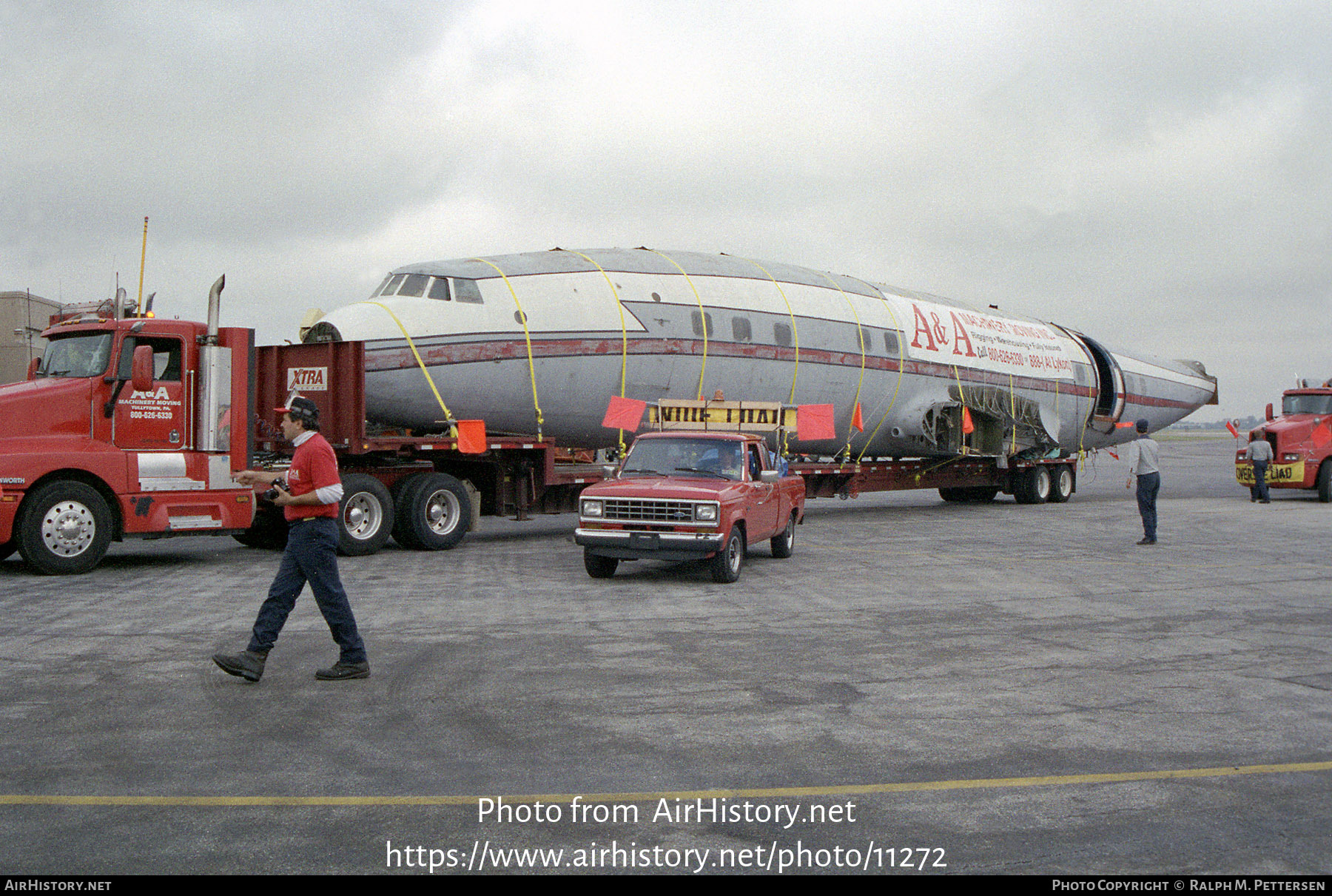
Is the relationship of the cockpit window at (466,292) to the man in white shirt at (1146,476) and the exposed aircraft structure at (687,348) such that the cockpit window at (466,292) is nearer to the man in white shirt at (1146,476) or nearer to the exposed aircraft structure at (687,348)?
the exposed aircraft structure at (687,348)

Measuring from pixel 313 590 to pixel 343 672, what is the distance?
0.58 m

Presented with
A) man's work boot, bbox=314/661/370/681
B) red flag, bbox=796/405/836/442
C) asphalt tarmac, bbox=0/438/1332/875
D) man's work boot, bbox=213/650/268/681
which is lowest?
asphalt tarmac, bbox=0/438/1332/875

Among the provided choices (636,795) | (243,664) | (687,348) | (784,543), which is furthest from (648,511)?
(636,795)

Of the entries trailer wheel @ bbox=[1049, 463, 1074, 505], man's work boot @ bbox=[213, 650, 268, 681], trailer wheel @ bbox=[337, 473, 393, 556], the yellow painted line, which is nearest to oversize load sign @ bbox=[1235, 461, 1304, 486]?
trailer wheel @ bbox=[1049, 463, 1074, 505]

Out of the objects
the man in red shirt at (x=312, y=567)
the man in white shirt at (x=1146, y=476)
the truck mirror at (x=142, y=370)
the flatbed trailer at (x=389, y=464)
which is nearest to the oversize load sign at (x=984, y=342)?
the man in white shirt at (x=1146, y=476)

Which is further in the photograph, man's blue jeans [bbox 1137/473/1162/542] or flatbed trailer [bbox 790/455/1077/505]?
flatbed trailer [bbox 790/455/1077/505]

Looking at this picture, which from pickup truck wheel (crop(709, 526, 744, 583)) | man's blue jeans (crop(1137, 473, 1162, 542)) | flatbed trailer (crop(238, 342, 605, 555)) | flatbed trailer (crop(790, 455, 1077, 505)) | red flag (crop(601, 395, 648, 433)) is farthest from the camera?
flatbed trailer (crop(790, 455, 1077, 505))

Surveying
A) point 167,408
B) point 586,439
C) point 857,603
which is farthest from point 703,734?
point 586,439

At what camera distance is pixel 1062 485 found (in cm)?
2800

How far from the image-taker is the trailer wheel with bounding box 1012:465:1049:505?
26828mm

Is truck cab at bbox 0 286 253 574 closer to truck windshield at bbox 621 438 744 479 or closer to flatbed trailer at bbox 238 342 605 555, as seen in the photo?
flatbed trailer at bbox 238 342 605 555

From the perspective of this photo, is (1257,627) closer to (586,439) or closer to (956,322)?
(586,439)

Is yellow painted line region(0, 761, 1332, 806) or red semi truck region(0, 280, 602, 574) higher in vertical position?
red semi truck region(0, 280, 602, 574)

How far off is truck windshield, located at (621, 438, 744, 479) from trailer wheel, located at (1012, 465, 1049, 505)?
15748 millimetres
